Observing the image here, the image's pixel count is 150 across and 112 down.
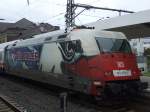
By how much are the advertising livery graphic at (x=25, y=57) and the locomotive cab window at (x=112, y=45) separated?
4.59 m

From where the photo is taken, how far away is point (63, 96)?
958 cm

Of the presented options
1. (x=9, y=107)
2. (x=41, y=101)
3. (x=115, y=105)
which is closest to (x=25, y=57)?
(x=41, y=101)

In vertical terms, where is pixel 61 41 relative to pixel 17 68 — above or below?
above

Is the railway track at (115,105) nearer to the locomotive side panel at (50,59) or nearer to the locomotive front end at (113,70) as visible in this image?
the locomotive front end at (113,70)

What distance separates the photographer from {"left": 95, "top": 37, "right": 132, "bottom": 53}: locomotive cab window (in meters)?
13.6

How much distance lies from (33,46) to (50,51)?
277 cm

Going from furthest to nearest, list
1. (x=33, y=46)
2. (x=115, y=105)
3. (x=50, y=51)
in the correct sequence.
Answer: (x=33, y=46) → (x=50, y=51) → (x=115, y=105)

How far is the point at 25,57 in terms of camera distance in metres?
20.2

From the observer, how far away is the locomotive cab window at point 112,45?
44.6 feet

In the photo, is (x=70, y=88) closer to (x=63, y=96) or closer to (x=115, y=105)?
(x=115, y=105)

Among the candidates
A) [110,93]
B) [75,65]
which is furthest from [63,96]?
[75,65]

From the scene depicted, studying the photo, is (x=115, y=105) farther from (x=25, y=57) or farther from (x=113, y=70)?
(x=25, y=57)

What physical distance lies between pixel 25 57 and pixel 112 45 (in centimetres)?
763

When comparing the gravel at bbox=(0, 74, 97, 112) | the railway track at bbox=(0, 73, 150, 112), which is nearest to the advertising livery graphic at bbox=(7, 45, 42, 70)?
the gravel at bbox=(0, 74, 97, 112)
